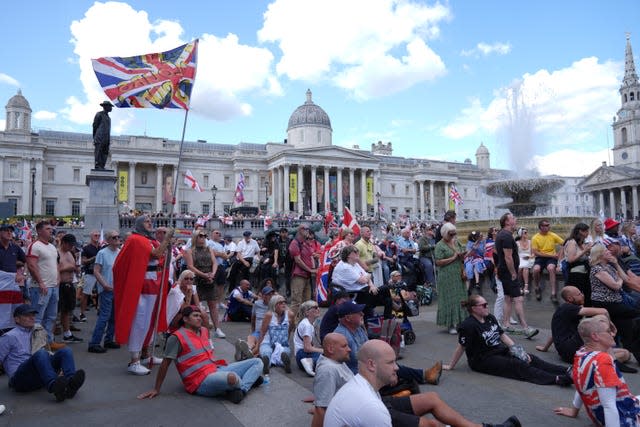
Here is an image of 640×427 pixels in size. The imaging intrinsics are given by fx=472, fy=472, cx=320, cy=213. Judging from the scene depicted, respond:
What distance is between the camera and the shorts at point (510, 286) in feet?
25.3

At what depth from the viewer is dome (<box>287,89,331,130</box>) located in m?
68.5

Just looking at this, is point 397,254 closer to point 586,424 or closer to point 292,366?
point 292,366

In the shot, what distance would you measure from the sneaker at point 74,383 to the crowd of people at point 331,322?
1 cm

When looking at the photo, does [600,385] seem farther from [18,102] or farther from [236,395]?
[18,102]

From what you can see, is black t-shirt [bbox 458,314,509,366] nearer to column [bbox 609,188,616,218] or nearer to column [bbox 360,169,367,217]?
column [bbox 360,169,367,217]

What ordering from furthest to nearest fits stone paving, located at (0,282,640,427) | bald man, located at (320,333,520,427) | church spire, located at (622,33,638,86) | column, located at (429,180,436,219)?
church spire, located at (622,33,638,86) < column, located at (429,180,436,219) < stone paving, located at (0,282,640,427) < bald man, located at (320,333,520,427)

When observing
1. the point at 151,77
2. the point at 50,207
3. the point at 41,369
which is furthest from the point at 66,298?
the point at 50,207

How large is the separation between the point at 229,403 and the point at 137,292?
7.03 ft

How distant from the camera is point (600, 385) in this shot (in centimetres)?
386

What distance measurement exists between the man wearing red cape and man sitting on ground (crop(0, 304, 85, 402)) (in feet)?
2.92

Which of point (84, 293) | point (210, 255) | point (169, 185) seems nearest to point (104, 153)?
point (84, 293)

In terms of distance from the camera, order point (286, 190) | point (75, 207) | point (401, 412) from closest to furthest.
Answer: point (401, 412) → point (75, 207) → point (286, 190)

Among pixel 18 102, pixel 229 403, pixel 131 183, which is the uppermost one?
pixel 18 102

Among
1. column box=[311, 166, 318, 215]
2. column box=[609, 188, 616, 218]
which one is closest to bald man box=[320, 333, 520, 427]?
column box=[311, 166, 318, 215]
